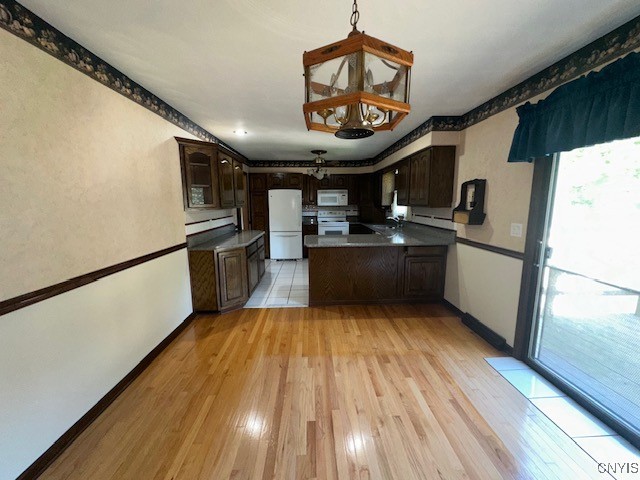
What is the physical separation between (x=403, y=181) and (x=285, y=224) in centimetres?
284

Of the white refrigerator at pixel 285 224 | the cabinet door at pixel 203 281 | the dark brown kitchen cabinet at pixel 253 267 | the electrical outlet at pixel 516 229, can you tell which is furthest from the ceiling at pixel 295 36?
the white refrigerator at pixel 285 224

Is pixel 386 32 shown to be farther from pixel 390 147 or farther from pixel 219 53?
pixel 390 147

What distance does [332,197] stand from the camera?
19.9ft

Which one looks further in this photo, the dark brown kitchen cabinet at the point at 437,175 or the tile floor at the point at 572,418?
the dark brown kitchen cabinet at the point at 437,175

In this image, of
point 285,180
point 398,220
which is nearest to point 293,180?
point 285,180

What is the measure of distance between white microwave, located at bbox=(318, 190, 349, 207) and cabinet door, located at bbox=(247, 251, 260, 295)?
8.33 ft

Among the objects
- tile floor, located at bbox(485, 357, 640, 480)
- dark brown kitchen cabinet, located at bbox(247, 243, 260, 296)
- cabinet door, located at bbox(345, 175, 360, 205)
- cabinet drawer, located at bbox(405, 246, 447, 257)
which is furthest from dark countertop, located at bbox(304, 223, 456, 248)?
cabinet door, located at bbox(345, 175, 360, 205)

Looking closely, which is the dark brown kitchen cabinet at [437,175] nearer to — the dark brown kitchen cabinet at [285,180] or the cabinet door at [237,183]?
the cabinet door at [237,183]

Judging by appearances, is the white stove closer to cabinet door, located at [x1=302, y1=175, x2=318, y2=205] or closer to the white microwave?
the white microwave

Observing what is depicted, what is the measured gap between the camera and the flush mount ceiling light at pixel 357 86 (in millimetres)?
819

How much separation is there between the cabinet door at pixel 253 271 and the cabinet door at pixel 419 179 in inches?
100

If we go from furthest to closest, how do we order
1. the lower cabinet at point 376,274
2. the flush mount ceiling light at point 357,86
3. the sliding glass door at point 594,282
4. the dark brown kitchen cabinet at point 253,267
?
the dark brown kitchen cabinet at point 253,267
the lower cabinet at point 376,274
the sliding glass door at point 594,282
the flush mount ceiling light at point 357,86

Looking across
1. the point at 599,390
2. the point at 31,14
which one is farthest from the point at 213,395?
the point at 599,390

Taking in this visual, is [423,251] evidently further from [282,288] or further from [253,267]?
[253,267]
